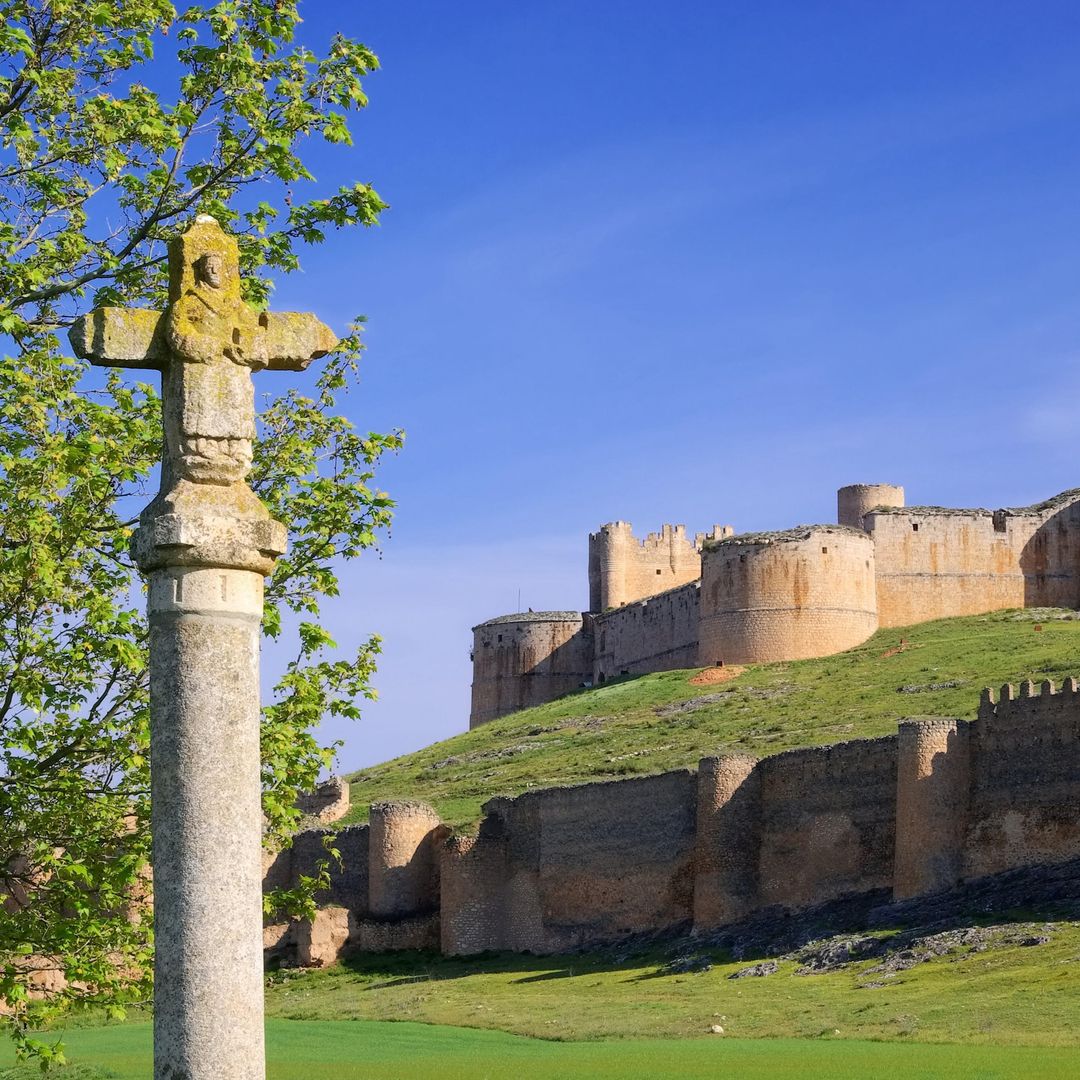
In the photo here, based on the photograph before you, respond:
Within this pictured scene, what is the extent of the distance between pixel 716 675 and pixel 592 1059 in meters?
46.3

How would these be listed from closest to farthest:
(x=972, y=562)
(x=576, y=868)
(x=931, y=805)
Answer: (x=931, y=805)
(x=576, y=868)
(x=972, y=562)

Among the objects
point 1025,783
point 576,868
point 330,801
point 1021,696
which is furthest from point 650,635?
point 1025,783

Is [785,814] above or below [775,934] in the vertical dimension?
above

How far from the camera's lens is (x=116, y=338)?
951 cm

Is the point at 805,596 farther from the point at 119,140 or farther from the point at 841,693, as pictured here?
the point at 119,140

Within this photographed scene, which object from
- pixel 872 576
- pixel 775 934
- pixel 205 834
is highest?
pixel 872 576

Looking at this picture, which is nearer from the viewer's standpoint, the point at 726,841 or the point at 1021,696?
the point at 1021,696

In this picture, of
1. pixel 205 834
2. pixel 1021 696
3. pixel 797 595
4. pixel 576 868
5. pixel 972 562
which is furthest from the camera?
pixel 972 562

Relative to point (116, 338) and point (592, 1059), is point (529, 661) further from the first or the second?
point (116, 338)

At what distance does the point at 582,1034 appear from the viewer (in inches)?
1239

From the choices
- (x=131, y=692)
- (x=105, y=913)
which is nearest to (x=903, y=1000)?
(x=105, y=913)

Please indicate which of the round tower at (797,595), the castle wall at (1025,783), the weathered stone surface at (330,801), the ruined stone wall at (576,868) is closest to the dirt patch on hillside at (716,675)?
the round tower at (797,595)

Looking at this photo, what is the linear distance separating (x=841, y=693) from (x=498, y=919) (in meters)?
18.8

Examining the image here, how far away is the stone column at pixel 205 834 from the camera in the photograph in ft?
28.5
